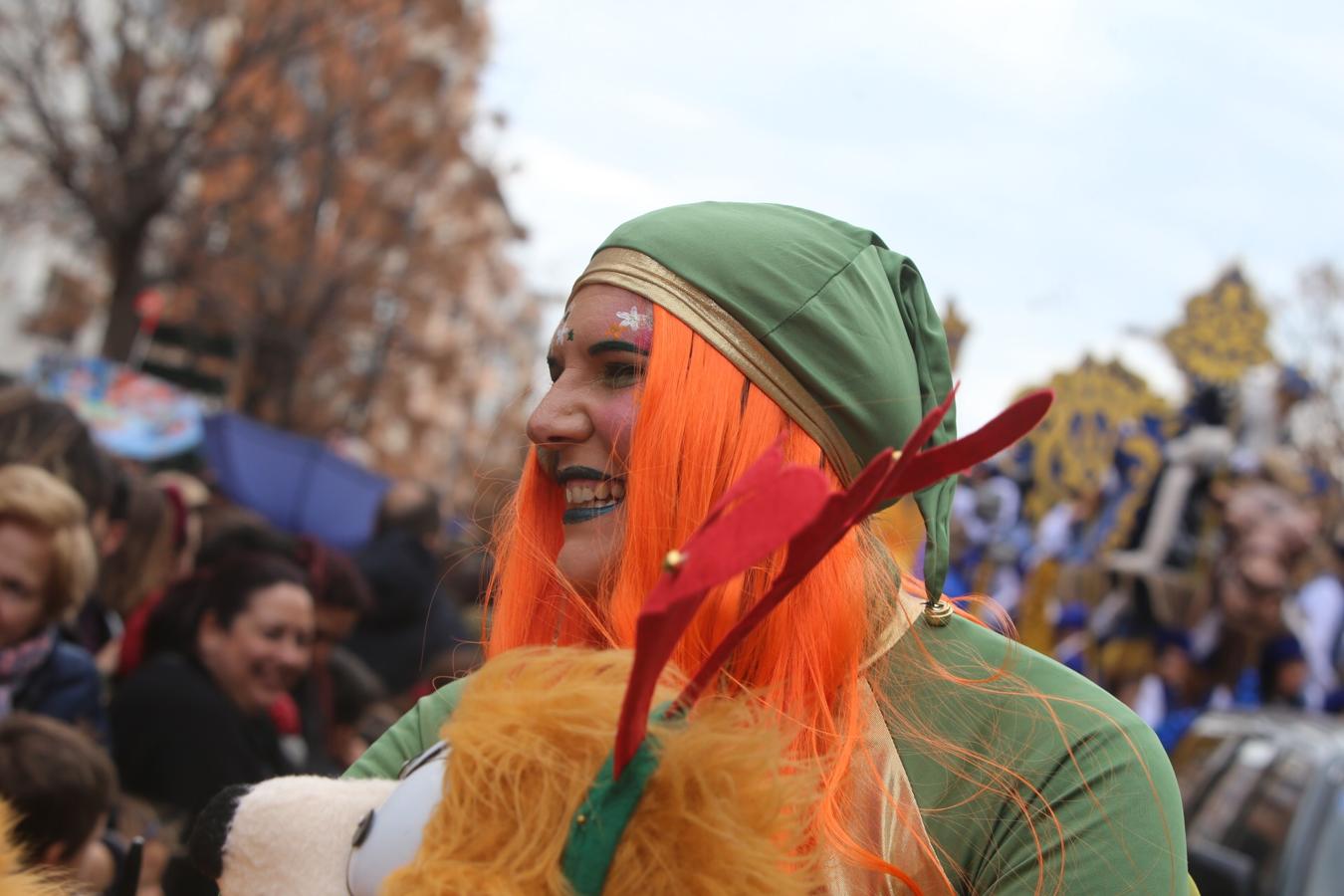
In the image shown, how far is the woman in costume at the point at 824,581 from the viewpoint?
52.1 inches

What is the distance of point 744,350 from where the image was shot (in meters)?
1.48

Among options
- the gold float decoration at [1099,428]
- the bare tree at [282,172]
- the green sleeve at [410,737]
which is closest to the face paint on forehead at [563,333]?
the green sleeve at [410,737]

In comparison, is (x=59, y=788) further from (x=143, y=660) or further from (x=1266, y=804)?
(x=1266, y=804)

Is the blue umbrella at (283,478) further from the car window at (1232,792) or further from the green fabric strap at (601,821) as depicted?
the green fabric strap at (601,821)

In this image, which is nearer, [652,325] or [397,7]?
[652,325]

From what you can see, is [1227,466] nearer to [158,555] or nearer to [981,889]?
[158,555]

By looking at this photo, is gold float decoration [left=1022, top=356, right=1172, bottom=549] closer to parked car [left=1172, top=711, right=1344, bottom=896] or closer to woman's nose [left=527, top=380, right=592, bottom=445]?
parked car [left=1172, top=711, right=1344, bottom=896]

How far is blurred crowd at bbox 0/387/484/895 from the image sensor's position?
9.25 feet

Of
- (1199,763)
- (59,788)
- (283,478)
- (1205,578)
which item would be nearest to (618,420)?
(59,788)

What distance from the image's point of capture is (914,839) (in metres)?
1.31

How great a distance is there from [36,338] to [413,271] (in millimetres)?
5786

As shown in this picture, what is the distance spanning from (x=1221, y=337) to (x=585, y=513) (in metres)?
6.78

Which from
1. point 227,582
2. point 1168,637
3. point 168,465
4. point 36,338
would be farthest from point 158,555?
point 36,338

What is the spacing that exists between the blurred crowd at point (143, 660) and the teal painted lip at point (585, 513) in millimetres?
777
